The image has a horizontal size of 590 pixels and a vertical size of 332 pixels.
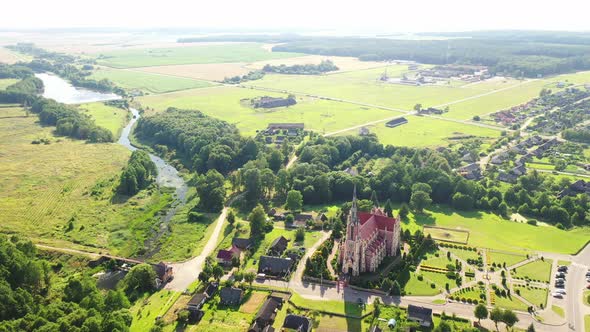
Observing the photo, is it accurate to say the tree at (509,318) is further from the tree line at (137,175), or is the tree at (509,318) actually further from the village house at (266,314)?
the tree line at (137,175)

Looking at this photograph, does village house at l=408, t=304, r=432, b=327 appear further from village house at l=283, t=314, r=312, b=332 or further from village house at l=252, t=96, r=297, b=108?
village house at l=252, t=96, r=297, b=108

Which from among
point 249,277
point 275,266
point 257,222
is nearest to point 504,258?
point 275,266

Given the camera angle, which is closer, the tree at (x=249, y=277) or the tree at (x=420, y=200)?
the tree at (x=249, y=277)

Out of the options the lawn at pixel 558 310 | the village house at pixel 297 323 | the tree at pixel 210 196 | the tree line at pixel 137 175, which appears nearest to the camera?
the village house at pixel 297 323

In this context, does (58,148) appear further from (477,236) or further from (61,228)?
(477,236)

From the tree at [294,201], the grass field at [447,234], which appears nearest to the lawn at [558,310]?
the grass field at [447,234]

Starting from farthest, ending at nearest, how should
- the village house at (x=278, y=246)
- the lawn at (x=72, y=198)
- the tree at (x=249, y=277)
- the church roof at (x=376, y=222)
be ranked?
1. the lawn at (x=72, y=198)
2. the village house at (x=278, y=246)
3. the church roof at (x=376, y=222)
4. the tree at (x=249, y=277)

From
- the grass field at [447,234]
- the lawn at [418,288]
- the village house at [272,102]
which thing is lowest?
the lawn at [418,288]
